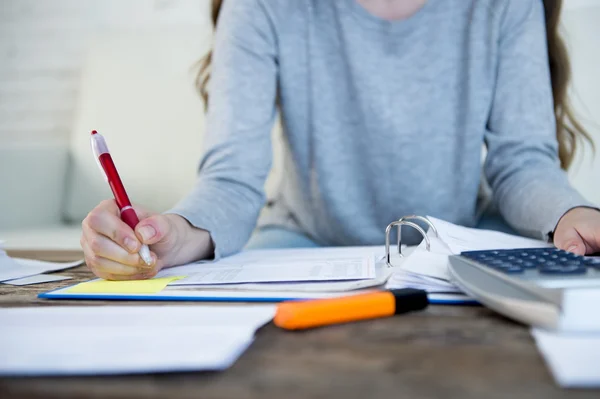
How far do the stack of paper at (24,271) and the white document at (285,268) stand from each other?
0.44ft

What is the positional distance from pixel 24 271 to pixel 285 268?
32 cm

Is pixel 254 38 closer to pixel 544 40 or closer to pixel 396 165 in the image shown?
pixel 396 165

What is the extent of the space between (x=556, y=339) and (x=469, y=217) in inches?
26.9

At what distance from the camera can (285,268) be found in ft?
1.66

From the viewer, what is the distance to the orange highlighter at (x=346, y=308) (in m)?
0.32

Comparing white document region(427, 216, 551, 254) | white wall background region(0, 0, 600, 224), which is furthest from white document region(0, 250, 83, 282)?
white wall background region(0, 0, 600, 224)

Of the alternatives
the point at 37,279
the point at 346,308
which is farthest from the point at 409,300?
the point at 37,279

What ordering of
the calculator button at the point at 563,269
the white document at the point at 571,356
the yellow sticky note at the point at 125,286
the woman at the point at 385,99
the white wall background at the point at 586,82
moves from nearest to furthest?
the white document at the point at 571,356
the calculator button at the point at 563,269
the yellow sticky note at the point at 125,286
the woman at the point at 385,99
the white wall background at the point at 586,82

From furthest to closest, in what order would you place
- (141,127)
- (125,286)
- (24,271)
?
1. (141,127)
2. (24,271)
3. (125,286)

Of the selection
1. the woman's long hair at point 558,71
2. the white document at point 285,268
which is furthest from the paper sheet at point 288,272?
the woman's long hair at point 558,71

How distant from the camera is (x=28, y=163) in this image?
4.61 feet

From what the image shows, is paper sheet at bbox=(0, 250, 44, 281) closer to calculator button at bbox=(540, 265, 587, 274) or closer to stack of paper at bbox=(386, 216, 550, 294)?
stack of paper at bbox=(386, 216, 550, 294)

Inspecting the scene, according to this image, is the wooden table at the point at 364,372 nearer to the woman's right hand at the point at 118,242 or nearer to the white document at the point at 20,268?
the woman's right hand at the point at 118,242

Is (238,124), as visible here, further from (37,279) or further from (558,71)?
(558,71)
